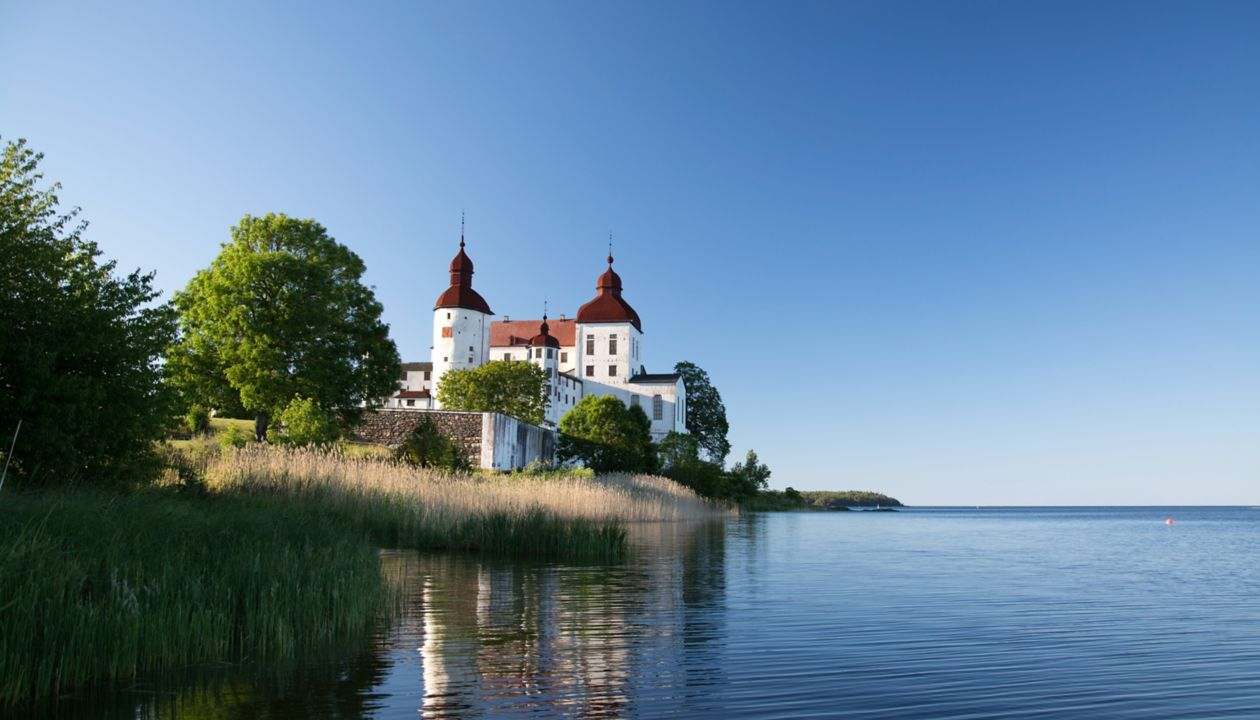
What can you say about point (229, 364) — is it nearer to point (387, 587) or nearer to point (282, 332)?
point (282, 332)

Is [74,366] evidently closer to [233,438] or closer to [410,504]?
[410,504]

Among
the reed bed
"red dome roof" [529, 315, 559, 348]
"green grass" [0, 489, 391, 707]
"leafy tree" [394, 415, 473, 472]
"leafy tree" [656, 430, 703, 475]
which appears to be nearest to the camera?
"green grass" [0, 489, 391, 707]

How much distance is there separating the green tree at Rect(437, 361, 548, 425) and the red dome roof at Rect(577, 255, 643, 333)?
76.3 ft

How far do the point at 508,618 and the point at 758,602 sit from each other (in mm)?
4184

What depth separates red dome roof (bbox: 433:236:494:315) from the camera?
8244 centimetres

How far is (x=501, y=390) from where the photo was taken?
6338 centimetres

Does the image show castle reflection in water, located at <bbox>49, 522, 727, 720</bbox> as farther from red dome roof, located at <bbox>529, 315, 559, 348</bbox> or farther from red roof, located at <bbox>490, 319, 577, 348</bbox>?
red roof, located at <bbox>490, 319, 577, 348</bbox>

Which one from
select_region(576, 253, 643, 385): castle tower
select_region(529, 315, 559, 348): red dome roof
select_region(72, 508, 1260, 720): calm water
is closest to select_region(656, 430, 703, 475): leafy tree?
select_region(576, 253, 643, 385): castle tower

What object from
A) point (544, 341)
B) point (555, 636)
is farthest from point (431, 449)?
point (544, 341)

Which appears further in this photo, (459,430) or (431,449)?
(459,430)

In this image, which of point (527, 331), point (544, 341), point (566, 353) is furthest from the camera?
point (527, 331)

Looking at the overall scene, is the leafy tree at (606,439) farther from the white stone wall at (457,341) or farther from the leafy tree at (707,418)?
the leafy tree at (707,418)

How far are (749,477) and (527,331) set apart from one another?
2897 centimetres

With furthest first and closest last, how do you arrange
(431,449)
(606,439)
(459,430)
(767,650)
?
(606,439), (459,430), (431,449), (767,650)
